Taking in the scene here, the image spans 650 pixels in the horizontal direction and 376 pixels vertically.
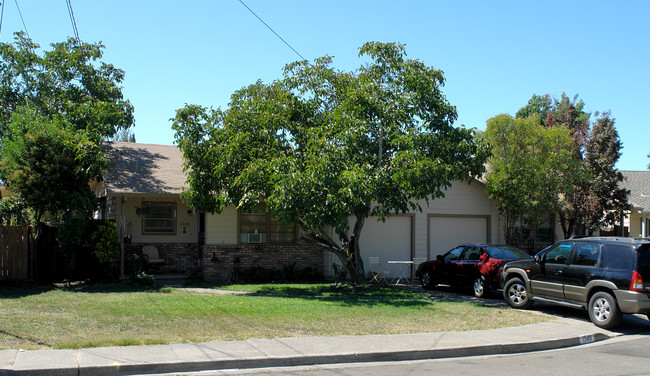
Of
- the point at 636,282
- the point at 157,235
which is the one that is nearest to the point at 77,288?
the point at 157,235

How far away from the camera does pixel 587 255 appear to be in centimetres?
1153

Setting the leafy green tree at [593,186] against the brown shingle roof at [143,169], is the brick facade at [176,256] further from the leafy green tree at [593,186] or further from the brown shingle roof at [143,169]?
the leafy green tree at [593,186]

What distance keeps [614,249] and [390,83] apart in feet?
23.1

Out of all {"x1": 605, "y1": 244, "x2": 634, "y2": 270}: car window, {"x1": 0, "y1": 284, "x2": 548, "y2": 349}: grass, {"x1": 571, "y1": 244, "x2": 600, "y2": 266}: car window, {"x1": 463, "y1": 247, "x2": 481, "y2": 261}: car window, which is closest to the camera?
{"x1": 0, "y1": 284, "x2": 548, "y2": 349}: grass

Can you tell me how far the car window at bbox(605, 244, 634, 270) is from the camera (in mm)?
10680

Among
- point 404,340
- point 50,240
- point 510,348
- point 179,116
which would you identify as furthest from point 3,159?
point 510,348

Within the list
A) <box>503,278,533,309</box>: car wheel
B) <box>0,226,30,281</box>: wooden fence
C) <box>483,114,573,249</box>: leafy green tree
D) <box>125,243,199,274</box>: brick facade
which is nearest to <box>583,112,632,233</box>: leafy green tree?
<box>483,114,573,249</box>: leafy green tree

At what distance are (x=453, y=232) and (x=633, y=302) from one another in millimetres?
10124

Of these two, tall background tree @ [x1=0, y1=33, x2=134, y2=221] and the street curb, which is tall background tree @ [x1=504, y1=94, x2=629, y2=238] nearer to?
the street curb

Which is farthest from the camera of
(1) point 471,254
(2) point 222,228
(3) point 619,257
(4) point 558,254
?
(2) point 222,228

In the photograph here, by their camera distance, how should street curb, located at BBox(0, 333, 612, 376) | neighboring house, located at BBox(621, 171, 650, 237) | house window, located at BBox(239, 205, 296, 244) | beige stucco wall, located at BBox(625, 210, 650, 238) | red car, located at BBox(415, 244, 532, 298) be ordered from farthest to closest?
beige stucco wall, located at BBox(625, 210, 650, 238) < neighboring house, located at BBox(621, 171, 650, 237) < house window, located at BBox(239, 205, 296, 244) < red car, located at BBox(415, 244, 532, 298) < street curb, located at BBox(0, 333, 612, 376)

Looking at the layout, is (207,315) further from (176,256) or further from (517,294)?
(176,256)

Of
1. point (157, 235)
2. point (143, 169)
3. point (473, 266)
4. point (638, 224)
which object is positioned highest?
point (143, 169)

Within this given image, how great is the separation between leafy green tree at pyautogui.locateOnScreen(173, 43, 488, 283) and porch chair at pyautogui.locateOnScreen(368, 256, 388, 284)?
1790 mm
